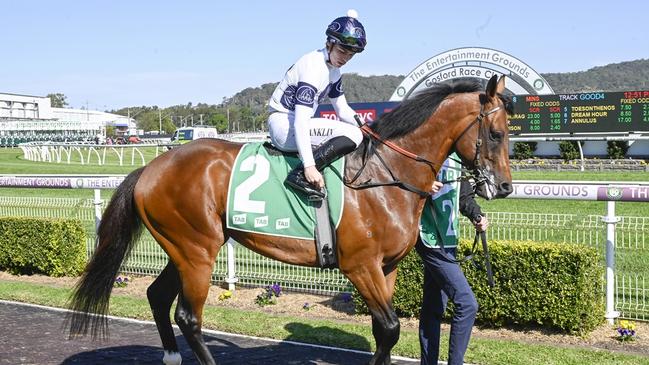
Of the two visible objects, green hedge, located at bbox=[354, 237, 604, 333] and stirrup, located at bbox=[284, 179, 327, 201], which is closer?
stirrup, located at bbox=[284, 179, 327, 201]

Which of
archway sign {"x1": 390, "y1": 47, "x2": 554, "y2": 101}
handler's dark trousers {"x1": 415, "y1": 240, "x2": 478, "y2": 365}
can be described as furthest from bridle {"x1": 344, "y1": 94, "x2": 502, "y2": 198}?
archway sign {"x1": 390, "y1": 47, "x2": 554, "y2": 101}

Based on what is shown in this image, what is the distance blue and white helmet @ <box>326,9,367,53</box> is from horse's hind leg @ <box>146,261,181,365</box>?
2015mm

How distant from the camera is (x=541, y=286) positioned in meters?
5.94

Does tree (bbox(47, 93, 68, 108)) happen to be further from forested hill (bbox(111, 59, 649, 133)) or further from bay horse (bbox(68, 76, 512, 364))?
bay horse (bbox(68, 76, 512, 364))

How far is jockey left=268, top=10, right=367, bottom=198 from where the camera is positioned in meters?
4.01

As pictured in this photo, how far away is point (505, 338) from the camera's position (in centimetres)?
597

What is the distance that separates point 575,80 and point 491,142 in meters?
154

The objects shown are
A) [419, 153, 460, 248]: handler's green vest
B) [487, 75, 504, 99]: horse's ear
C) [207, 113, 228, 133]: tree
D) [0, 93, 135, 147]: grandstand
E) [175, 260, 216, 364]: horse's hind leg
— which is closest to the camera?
[487, 75, 504, 99]: horse's ear

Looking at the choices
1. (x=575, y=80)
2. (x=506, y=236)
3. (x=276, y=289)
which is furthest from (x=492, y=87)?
(x=575, y=80)

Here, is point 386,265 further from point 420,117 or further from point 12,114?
point 12,114

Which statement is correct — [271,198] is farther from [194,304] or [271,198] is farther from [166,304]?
[166,304]

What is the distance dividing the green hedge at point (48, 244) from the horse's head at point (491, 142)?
6.57m

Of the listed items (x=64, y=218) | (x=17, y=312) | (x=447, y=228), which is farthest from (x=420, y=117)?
(x=64, y=218)

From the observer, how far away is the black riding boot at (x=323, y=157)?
409 centimetres
